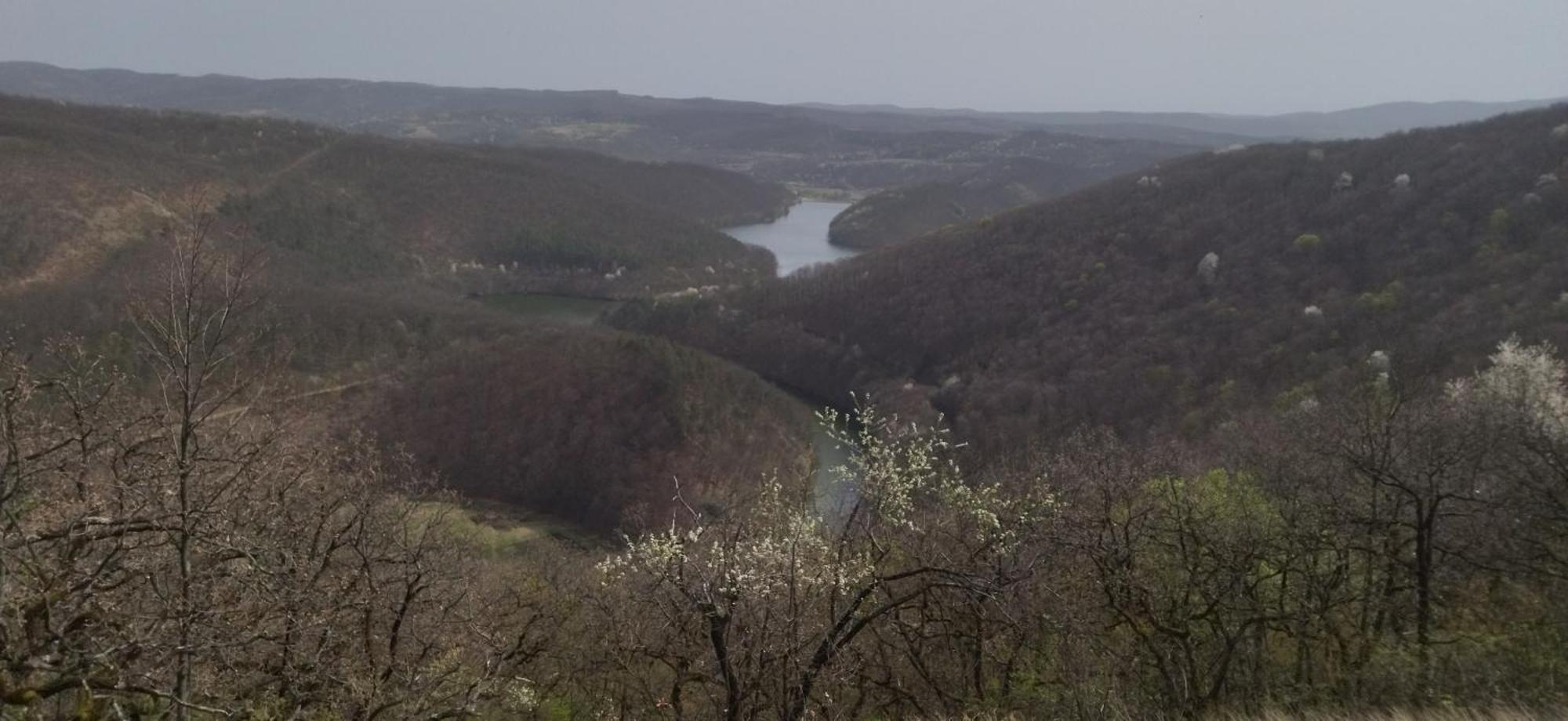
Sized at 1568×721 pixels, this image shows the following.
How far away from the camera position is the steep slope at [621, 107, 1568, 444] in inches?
1320

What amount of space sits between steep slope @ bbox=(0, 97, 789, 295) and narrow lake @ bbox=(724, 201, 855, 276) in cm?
909

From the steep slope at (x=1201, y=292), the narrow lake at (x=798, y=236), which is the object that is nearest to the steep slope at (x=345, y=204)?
the narrow lake at (x=798, y=236)

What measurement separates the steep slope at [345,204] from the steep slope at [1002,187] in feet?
89.0

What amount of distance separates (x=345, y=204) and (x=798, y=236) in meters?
68.2

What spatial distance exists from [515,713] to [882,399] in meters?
40.5

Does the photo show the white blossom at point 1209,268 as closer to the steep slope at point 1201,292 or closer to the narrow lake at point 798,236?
the steep slope at point 1201,292

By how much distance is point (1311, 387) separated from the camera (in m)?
29.6

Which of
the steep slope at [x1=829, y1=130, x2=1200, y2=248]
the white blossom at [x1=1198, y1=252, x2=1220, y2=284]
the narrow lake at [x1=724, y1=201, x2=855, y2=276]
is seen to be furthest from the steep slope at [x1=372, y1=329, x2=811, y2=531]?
the steep slope at [x1=829, y1=130, x2=1200, y2=248]

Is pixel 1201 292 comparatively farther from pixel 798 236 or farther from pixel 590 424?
pixel 798 236

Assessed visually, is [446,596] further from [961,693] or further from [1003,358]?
[1003,358]

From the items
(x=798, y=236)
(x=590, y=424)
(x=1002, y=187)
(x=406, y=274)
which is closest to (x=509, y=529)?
(x=590, y=424)

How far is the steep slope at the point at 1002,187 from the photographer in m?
128

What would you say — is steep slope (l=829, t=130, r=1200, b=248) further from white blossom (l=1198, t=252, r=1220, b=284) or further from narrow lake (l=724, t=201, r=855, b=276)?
white blossom (l=1198, t=252, r=1220, b=284)

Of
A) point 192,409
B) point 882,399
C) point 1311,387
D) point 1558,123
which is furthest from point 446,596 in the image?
point 1558,123
